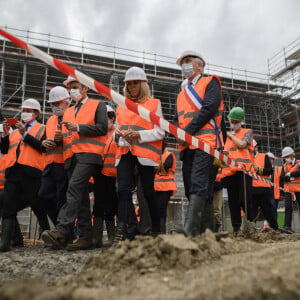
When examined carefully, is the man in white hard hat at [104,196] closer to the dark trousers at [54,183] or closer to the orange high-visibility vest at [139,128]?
the dark trousers at [54,183]

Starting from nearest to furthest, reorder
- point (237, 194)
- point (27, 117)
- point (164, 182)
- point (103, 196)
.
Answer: point (103, 196), point (27, 117), point (237, 194), point (164, 182)

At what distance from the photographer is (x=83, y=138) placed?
4199 millimetres

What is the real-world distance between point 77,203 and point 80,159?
1.55 feet

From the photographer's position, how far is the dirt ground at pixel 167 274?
1.47 meters

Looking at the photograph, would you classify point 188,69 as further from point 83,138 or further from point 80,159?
point 80,159

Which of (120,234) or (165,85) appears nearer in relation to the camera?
(120,234)

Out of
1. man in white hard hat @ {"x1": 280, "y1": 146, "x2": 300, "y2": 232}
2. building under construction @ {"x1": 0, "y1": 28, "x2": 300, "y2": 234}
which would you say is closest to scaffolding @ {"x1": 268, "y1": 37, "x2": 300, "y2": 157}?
building under construction @ {"x1": 0, "y1": 28, "x2": 300, "y2": 234}

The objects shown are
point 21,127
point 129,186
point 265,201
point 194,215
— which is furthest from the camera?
point 265,201

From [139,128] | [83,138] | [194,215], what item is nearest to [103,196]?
[83,138]

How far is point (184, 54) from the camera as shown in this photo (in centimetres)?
398

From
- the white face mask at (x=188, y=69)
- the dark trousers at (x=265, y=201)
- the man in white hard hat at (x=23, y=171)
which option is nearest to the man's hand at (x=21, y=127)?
the man in white hard hat at (x=23, y=171)

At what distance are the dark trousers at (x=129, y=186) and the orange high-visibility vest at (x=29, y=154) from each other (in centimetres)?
140

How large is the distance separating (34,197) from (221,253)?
2.90 m

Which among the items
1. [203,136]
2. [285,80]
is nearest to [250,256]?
[203,136]
